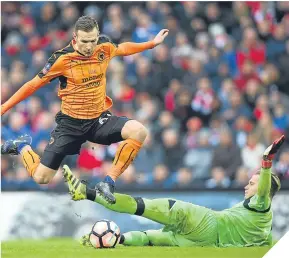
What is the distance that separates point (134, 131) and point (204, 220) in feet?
4.20

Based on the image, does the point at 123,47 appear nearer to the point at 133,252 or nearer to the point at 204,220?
the point at 204,220

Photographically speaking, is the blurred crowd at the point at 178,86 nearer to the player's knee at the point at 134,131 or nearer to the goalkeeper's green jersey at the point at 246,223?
the goalkeeper's green jersey at the point at 246,223

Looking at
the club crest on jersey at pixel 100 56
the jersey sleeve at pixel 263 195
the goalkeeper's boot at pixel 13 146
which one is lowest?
the jersey sleeve at pixel 263 195

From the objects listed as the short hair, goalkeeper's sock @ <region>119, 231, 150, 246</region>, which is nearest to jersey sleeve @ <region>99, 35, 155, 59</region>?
the short hair

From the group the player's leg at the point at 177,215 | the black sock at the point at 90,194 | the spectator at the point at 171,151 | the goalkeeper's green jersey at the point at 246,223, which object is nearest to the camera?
the black sock at the point at 90,194

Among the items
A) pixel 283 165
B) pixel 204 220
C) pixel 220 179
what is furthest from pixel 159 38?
pixel 283 165

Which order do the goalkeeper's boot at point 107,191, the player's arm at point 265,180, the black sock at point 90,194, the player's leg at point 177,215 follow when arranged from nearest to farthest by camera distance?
the goalkeeper's boot at point 107,191, the player's arm at point 265,180, the black sock at point 90,194, the player's leg at point 177,215

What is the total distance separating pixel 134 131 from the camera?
1005 cm

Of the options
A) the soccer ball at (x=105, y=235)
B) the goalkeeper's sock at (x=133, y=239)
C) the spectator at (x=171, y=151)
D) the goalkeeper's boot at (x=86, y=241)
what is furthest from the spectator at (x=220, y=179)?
the soccer ball at (x=105, y=235)

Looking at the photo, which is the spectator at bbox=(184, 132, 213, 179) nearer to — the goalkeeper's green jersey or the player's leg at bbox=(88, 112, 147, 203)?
the goalkeeper's green jersey

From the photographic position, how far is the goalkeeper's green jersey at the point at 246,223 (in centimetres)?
1052

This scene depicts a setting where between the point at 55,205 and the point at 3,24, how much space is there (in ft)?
16.3

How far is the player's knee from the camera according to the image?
396 inches

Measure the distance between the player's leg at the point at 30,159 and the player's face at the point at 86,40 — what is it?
1.42 metres
